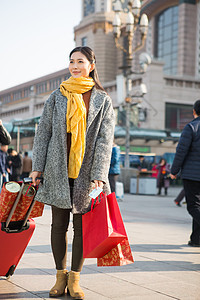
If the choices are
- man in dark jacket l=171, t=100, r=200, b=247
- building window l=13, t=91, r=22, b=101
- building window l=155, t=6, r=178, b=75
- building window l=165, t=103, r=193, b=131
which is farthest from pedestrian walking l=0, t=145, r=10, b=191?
building window l=13, t=91, r=22, b=101

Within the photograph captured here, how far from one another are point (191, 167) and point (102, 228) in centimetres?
299

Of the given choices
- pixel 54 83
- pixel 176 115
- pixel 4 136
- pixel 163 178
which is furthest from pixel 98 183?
pixel 54 83

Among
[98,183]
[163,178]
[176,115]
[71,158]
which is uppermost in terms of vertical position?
[176,115]

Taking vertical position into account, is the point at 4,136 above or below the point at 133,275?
above

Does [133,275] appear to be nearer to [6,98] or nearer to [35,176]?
[35,176]

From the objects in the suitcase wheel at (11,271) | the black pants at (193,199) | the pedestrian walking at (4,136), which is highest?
the pedestrian walking at (4,136)

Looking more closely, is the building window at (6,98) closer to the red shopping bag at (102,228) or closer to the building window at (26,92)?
the building window at (26,92)

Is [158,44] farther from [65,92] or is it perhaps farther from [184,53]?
[65,92]

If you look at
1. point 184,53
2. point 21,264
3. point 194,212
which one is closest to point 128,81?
point 194,212

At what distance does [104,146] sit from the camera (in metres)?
3.64

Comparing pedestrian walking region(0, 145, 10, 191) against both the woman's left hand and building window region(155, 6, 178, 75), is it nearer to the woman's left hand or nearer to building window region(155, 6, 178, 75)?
the woman's left hand

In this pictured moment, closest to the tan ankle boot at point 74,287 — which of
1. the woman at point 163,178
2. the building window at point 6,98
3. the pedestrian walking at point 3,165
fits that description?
the pedestrian walking at point 3,165

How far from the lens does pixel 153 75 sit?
39188mm

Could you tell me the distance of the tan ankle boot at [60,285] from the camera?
3.53 m
